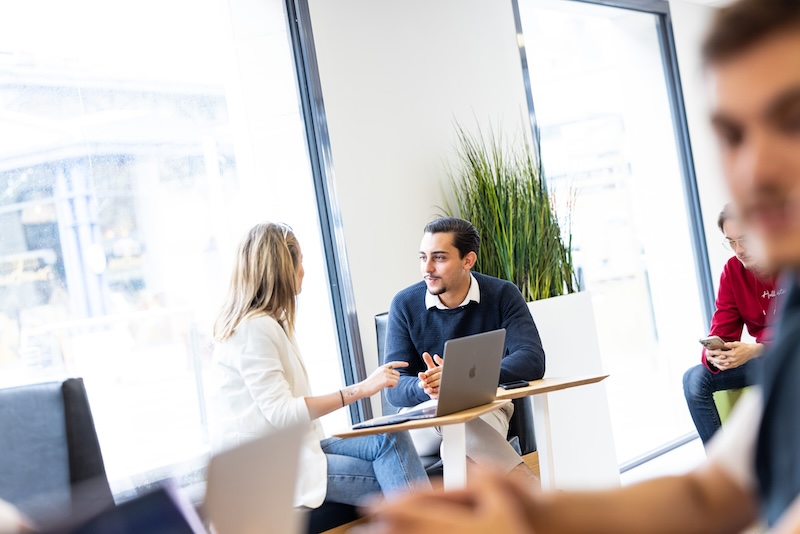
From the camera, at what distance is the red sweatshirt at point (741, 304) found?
14.0 feet

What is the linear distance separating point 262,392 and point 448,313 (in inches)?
39.3

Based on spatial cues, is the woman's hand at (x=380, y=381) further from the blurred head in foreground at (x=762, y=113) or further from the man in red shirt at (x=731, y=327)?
the blurred head in foreground at (x=762, y=113)

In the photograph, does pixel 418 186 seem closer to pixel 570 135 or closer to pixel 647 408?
pixel 570 135

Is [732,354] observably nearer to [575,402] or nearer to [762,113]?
[575,402]

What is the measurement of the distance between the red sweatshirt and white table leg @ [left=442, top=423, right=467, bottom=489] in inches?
70.7

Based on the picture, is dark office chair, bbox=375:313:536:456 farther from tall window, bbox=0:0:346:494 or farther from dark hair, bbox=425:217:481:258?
tall window, bbox=0:0:346:494

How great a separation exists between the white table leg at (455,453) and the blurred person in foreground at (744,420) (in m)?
2.09

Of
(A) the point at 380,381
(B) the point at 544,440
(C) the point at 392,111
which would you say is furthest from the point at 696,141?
(A) the point at 380,381

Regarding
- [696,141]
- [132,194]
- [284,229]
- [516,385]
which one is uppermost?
[696,141]

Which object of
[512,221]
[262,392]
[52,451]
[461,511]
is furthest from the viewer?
[512,221]

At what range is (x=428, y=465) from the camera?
3.71 metres

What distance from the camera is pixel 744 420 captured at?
0.88 metres

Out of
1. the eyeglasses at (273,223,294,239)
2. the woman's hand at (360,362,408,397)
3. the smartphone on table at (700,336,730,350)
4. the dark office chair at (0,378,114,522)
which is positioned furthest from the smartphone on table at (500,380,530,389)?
the dark office chair at (0,378,114,522)

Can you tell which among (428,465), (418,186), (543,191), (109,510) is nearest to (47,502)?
(428,465)
